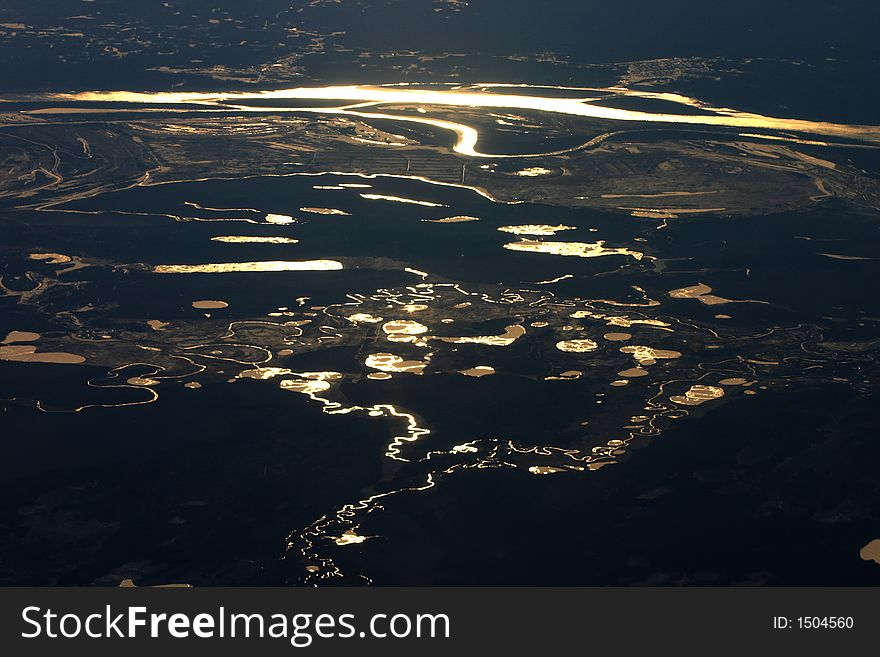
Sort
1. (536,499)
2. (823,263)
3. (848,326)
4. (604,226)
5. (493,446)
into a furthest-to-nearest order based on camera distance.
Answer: (604,226) < (823,263) < (848,326) < (493,446) < (536,499)

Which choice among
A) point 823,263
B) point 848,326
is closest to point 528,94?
point 823,263

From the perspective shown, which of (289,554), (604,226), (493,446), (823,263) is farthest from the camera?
(604,226)

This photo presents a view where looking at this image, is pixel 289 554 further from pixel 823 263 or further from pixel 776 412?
pixel 823 263

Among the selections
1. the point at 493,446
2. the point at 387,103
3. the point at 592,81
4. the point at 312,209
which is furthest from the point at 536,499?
the point at 592,81

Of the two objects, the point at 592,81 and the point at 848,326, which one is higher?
the point at 592,81

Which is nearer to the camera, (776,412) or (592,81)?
(776,412)

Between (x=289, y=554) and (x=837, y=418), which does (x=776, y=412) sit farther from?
(x=289, y=554)
